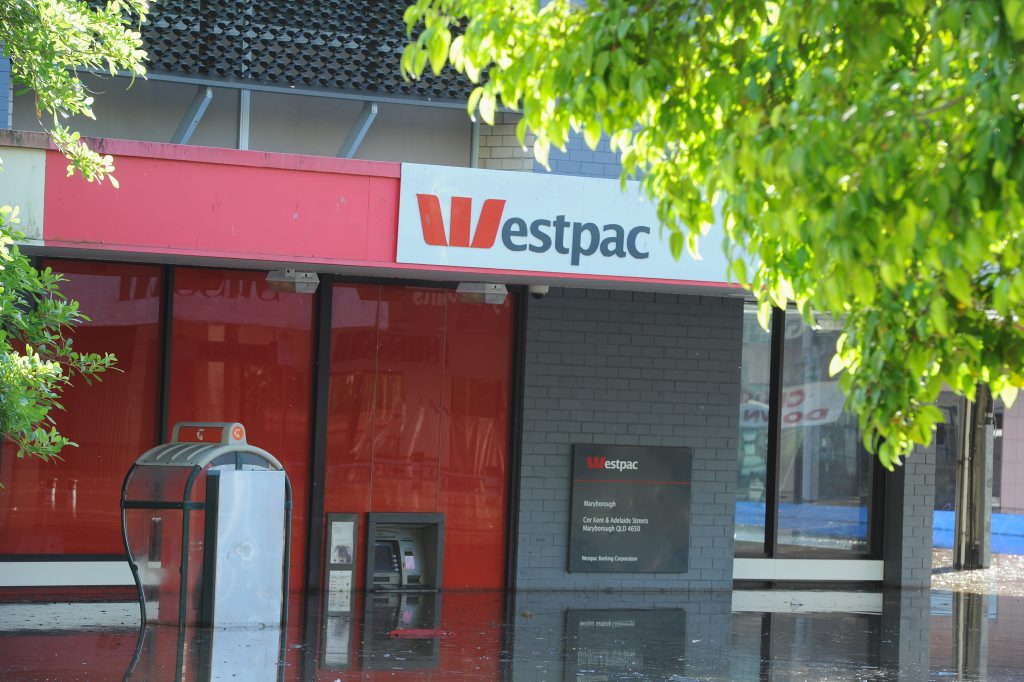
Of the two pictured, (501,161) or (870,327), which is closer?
(870,327)

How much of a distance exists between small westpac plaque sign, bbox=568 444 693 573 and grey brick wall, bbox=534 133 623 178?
8.60ft

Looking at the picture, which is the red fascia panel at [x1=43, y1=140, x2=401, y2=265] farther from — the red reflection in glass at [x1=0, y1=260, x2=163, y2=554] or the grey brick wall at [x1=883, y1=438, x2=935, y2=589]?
the grey brick wall at [x1=883, y1=438, x2=935, y2=589]

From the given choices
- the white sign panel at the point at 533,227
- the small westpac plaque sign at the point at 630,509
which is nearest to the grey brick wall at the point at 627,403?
the small westpac plaque sign at the point at 630,509

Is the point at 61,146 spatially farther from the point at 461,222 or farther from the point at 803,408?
the point at 803,408

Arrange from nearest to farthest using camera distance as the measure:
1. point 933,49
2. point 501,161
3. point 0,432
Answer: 1. point 933,49
2. point 0,432
3. point 501,161

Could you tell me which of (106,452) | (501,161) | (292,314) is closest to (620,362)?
(501,161)

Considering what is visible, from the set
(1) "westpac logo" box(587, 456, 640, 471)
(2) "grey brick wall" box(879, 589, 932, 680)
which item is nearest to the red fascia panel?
(1) "westpac logo" box(587, 456, 640, 471)

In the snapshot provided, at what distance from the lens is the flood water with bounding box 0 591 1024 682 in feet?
28.7

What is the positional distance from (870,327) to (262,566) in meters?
6.33

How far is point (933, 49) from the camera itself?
3795 mm

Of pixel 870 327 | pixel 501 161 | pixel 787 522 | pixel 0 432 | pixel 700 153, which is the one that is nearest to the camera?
pixel 870 327

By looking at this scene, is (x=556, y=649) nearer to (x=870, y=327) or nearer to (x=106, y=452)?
(x=106, y=452)

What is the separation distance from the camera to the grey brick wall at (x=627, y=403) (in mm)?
12977

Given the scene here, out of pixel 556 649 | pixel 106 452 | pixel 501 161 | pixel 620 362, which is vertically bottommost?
pixel 556 649
